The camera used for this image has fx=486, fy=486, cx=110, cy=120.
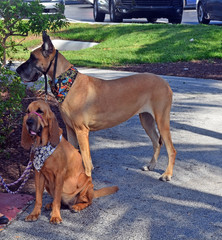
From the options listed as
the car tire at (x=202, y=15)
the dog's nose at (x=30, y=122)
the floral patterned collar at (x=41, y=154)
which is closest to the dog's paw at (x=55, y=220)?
the floral patterned collar at (x=41, y=154)

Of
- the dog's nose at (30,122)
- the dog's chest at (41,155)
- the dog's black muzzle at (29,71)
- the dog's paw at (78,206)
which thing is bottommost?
the dog's paw at (78,206)

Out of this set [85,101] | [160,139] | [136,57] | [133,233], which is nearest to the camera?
[133,233]

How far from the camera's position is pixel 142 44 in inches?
635

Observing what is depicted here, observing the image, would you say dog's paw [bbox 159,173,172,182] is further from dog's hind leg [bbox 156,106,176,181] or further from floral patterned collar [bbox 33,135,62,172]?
floral patterned collar [bbox 33,135,62,172]

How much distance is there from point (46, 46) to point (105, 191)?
69.8 inches

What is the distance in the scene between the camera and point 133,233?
4.62 m

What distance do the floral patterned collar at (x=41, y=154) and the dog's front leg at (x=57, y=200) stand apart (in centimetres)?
21

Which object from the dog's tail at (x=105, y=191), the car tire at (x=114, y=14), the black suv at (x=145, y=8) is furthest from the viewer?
the car tire at (x=114, y=14)

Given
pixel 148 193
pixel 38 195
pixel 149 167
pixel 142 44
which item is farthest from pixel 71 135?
pixel 142 44

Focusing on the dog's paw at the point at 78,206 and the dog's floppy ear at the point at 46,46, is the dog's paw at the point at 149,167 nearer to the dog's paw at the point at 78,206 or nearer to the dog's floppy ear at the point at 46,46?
the dog's paw at the point at 78,206

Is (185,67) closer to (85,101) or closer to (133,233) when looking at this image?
(85,101)

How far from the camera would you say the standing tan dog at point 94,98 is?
5688 millimetres

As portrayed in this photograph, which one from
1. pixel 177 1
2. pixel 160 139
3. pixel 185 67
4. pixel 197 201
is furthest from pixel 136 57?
pixel 197 201

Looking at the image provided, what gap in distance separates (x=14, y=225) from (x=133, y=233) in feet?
3.85
